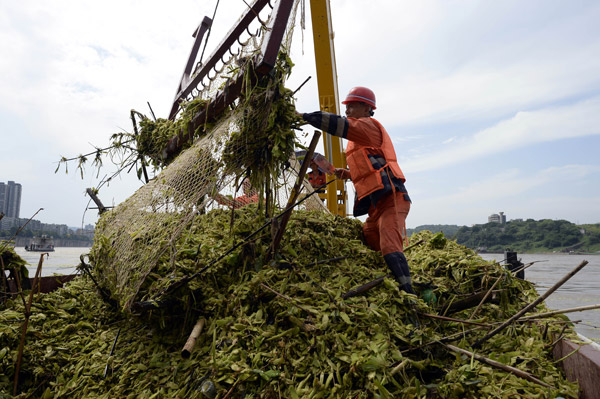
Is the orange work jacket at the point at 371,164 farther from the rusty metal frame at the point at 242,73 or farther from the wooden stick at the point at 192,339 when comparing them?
the wooden stick at the point at 192,339

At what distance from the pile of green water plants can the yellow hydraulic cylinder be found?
12.5 feet

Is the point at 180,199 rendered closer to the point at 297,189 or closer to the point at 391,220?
the point at 297,189

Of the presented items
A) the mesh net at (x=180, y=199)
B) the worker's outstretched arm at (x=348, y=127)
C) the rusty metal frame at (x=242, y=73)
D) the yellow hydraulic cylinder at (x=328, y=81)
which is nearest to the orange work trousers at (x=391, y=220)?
the worker's outstretched arm at (x=348, y=127)

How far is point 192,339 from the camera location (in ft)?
7.16

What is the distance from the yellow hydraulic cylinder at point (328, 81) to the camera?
6379 millimetres

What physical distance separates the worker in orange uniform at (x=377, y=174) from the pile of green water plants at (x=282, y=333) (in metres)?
0.25

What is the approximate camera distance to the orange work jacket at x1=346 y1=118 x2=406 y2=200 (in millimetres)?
3086

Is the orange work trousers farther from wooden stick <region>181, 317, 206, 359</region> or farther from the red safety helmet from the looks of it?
wooden stick <region>181, 317, 206, 359</region>

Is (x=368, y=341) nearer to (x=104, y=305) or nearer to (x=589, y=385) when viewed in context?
(x=589, y=385)

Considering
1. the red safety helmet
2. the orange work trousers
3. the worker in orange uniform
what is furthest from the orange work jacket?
the red safety helmet

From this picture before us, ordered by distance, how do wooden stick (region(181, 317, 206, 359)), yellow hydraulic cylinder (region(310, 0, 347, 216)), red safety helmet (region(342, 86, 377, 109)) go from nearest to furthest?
wooden stick (region(181, 317, 206, 359)), red safety helmet (region(342, 86, 377, 109)), yellow hydraulic cylinder (region(310, 0, 347, 216))

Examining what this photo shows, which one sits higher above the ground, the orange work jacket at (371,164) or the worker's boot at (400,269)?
the orange work jacket at (371,164)

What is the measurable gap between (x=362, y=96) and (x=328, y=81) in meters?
3.64

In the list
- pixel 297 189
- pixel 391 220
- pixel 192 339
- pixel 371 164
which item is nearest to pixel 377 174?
pixel 371 164
